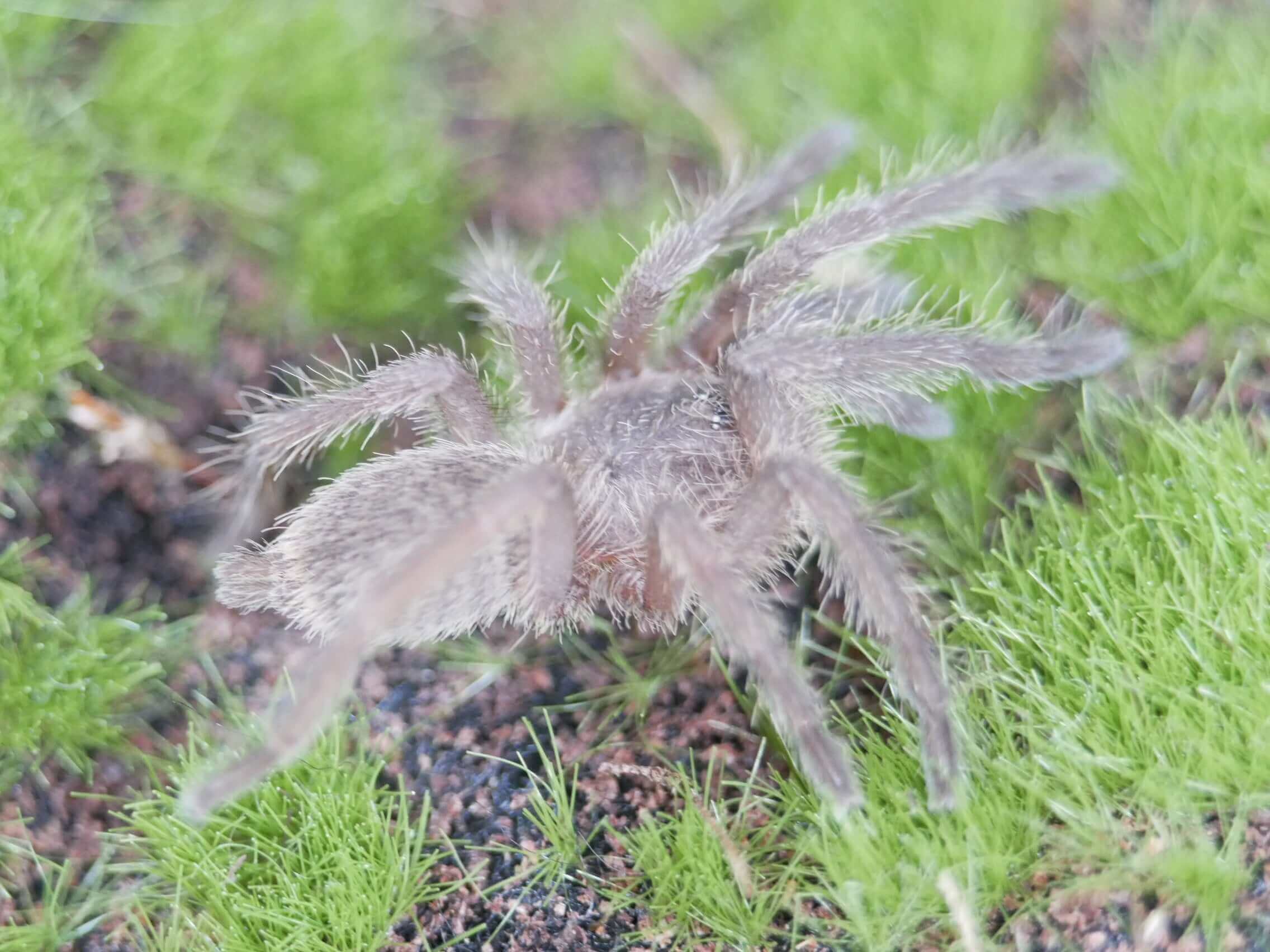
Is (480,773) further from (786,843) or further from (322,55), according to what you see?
(322,55)

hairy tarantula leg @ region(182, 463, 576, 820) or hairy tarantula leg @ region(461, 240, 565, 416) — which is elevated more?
hairy tarantula leg @ region(461, 240, 565, 416)

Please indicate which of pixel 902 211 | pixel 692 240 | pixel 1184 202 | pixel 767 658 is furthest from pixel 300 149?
pixel 1184 202

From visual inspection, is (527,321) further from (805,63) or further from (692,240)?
(805,63)

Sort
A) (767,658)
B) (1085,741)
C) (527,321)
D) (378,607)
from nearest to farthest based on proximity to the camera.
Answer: (378,607) → (767,658) → (1085,741) → (527,321)

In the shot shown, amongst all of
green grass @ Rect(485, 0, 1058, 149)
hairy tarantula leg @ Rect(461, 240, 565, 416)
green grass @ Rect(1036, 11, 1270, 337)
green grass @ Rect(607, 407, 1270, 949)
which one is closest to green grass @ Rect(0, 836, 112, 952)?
green grass @ Rect(607, 407, 1270, 949)

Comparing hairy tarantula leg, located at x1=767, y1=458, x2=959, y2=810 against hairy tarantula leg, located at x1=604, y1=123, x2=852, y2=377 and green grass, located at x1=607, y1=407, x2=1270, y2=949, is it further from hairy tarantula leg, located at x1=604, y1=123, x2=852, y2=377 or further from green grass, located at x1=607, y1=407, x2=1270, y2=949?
hairy tarantula leg, located at x1=604, y1=123, x2=852, y2=377

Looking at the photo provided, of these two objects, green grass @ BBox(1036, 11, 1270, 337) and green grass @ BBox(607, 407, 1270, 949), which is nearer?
green grass @ BBox(607, 407, 1270, 949)

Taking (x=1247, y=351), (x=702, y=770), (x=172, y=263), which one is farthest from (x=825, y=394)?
(x=172, y=263)
